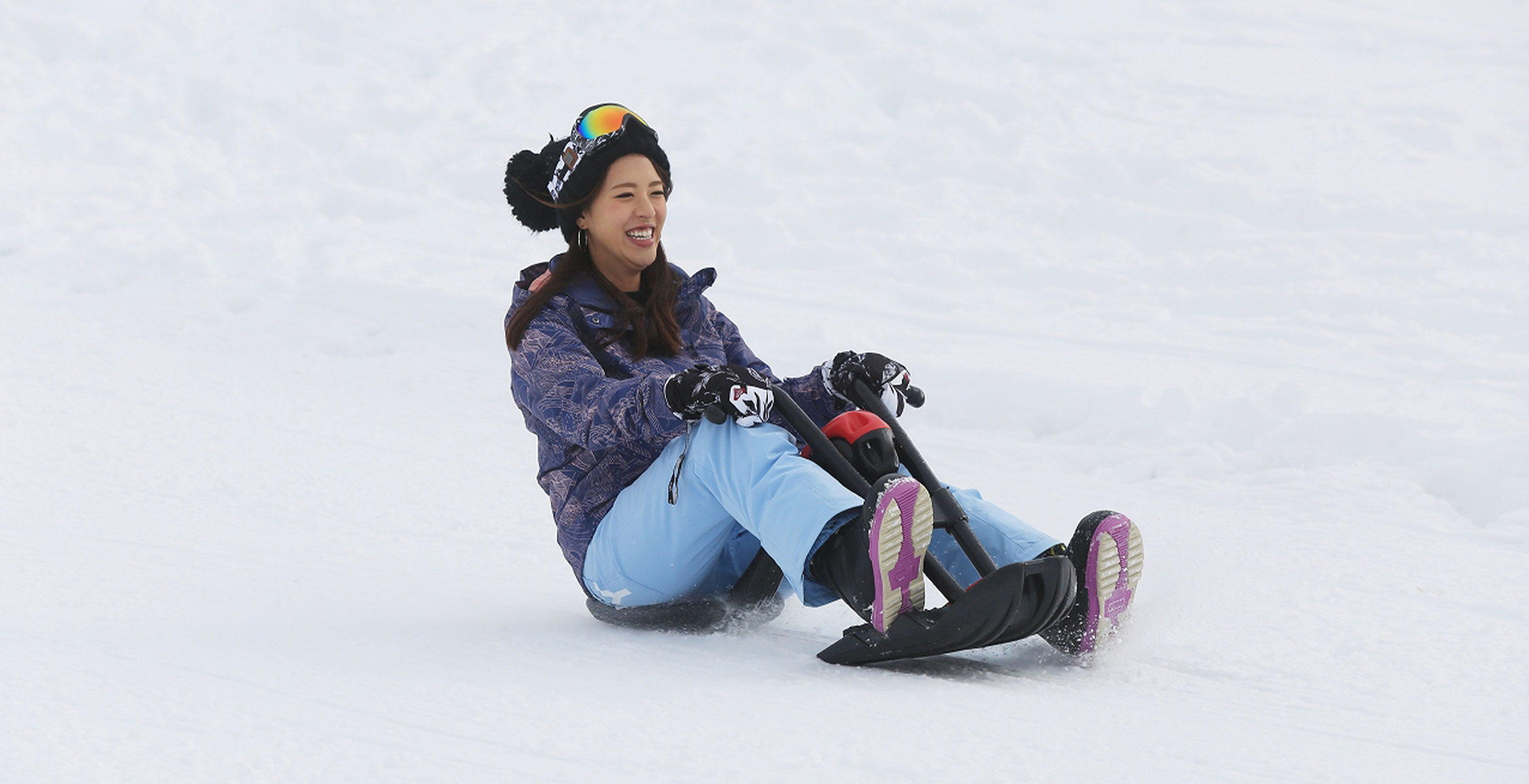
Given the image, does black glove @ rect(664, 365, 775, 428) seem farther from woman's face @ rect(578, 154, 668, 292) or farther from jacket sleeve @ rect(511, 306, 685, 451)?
woman's face @ rect(578, 154, 668, 292)

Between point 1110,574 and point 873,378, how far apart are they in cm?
76

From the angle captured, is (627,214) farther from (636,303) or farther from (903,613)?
(903,613)

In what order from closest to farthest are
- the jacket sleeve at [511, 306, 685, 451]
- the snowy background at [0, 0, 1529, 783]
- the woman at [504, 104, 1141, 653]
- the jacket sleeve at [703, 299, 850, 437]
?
the snowy background at [0, 0, 1529, 783]
the woman at [504, 104, 1141, 653]
the jacket sleeve at [511, 306, 685, 451]
the jacket sleeve at [703, 299, 850, 437]

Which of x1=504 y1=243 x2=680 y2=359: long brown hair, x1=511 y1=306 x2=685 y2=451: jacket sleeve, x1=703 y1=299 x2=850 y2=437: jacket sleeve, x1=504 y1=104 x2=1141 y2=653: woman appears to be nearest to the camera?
x1=504 y1=104 x2=1141 y2=653: woman

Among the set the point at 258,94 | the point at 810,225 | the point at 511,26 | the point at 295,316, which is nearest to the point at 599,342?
the point at 295,316

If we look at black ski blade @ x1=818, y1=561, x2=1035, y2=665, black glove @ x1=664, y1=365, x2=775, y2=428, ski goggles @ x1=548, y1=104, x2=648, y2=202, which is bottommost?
black ski blade @ x1=818, y1=561, x2=1035, y2=665

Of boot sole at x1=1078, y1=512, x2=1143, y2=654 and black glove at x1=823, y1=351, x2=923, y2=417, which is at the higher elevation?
black glove at x1=823, y1=351, x2=923, y2=417

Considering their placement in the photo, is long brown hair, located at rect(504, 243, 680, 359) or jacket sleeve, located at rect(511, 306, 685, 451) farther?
long brown hair, located at rect(504, 243, 680, 359)

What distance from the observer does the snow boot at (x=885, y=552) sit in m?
2.18

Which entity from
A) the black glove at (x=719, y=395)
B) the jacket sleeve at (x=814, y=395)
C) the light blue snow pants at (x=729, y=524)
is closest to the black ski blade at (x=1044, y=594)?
the light blue snow pants at (x=729, y=524)

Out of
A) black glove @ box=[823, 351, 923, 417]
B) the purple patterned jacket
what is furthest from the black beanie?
black glove @ box=[823, 351, 923, 417]

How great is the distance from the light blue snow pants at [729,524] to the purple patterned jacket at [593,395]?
0.07 m

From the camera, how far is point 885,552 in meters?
2.20

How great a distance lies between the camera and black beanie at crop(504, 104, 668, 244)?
9.47 feet
